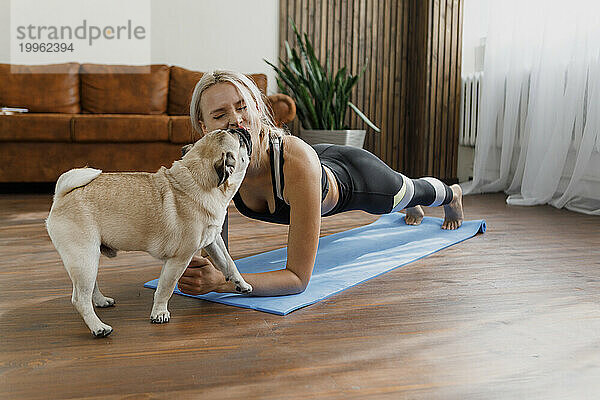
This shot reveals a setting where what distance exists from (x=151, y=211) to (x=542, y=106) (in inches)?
114

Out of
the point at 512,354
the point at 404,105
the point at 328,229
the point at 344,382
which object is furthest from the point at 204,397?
the point at 404,105

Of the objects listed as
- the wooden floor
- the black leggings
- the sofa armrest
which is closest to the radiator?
the sofa armrest

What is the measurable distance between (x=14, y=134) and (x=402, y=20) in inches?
129

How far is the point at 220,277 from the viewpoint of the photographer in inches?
61.2

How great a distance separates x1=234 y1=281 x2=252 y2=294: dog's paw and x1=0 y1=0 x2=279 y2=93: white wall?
3793 millimetres

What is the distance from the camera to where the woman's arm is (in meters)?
1.64

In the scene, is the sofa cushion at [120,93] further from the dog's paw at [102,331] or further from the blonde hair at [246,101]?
the dog's paw at [102,331]

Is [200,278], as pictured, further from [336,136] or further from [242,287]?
[336,136]

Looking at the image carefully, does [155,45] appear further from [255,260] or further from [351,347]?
[351,347]

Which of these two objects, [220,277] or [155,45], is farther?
[155,45]

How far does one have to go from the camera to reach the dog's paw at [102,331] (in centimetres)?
136

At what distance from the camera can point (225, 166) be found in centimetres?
136

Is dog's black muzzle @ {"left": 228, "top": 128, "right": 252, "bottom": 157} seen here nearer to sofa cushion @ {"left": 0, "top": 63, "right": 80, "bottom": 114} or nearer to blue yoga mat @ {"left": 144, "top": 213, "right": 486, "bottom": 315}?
blue yoga mat @ {"left": 144, "top": 213, "right": 486, "bottom": 315}

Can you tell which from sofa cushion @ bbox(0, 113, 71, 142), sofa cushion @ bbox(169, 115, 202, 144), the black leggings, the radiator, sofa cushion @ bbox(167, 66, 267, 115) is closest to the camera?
the black leggings
